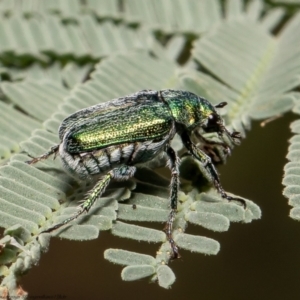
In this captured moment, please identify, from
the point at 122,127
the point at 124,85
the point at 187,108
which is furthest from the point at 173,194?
the point at 124,85

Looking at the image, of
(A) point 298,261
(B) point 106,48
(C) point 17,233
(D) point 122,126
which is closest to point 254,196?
(A) point 298,261

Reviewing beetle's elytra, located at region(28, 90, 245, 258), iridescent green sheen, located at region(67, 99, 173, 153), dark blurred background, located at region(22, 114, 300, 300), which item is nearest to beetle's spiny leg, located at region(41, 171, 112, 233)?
beetle's elytra, located at region(28, 90, 245, 258)

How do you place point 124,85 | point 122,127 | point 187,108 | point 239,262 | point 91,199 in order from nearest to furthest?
point 91,199, point 122,127, point 187,108, point 124,85, point 239,262

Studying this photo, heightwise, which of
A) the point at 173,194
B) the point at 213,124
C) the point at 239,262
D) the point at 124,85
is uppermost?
the point at 213,124

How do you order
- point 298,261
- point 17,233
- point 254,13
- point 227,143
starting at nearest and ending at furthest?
point 17,233 < point 227,143 < point 254,13 < point 298,261

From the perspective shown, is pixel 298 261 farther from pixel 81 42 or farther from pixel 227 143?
pixel 81 42

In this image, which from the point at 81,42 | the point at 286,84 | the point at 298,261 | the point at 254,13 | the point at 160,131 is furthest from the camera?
the point at 298,261

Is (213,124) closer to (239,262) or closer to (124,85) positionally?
(124,85)
